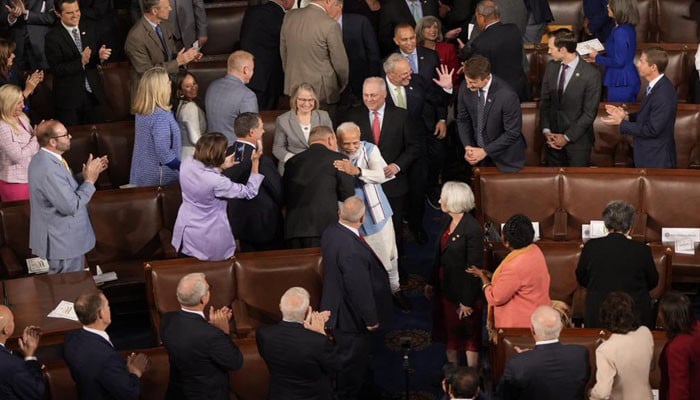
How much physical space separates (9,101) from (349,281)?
288 cm

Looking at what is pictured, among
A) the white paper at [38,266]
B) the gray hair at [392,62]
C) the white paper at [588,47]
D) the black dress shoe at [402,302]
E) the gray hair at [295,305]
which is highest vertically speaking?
the gray hair at [392,62]

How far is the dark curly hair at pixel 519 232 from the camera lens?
563 cm

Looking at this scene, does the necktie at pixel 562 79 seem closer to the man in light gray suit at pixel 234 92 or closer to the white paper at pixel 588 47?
the white paper at pixel 588 47

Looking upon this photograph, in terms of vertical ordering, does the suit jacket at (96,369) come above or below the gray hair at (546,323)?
below

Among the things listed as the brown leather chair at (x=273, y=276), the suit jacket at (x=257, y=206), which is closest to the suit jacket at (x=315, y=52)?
the suit jacket at (x=257, y=206)

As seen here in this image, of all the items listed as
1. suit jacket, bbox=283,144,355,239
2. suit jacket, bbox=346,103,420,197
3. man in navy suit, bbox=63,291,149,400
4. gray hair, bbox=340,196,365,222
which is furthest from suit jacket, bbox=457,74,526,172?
man in navy suit, bbox=63,291,149,400

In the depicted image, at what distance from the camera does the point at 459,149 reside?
9.73 meters

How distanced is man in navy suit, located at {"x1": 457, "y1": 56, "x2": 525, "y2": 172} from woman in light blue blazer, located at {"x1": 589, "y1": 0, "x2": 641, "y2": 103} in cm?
164

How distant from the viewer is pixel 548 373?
5.04 m

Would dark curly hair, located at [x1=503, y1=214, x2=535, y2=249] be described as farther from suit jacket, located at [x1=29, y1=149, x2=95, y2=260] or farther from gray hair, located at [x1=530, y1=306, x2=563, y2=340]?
suit jacket, located at [x1=29, y1=149, x2=95, y2=260]

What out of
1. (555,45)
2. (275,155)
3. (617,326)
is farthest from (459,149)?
(617,326)

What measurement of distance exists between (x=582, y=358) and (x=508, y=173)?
8.55ft

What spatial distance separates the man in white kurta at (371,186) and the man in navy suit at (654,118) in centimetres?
194

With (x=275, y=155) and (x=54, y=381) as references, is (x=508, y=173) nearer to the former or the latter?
(x=275, y=155)
